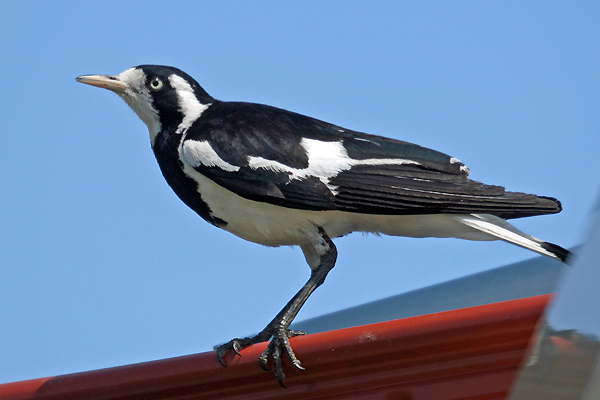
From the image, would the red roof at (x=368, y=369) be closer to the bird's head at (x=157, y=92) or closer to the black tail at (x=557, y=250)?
the black tail at (x=557, y=250)

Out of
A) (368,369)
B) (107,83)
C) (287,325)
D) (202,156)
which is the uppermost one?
(107,83)

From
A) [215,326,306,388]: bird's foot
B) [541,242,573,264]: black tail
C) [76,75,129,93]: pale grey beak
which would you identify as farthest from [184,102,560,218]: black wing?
[215,326,306,388]: bird's foot

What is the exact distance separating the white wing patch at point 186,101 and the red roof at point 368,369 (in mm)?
1025

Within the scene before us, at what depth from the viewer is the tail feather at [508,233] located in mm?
1766

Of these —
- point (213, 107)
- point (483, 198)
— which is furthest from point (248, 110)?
point (483, 198)

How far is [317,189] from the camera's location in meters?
1.88

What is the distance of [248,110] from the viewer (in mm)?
2143

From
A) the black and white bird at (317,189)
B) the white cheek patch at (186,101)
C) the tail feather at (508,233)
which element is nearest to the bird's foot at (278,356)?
the black and white bird at (317,189)

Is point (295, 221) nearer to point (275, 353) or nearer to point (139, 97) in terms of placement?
point (275, 353)

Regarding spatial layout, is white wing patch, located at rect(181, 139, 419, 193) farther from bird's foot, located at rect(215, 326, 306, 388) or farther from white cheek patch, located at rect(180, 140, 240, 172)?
bird's foot, located at rect(215, 326, 306, 388)

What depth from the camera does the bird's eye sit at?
227cm

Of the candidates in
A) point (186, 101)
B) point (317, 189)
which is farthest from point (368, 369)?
point (186, 101)

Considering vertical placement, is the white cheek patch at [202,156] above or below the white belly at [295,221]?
above

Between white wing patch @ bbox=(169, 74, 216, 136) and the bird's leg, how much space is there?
0.62 m
